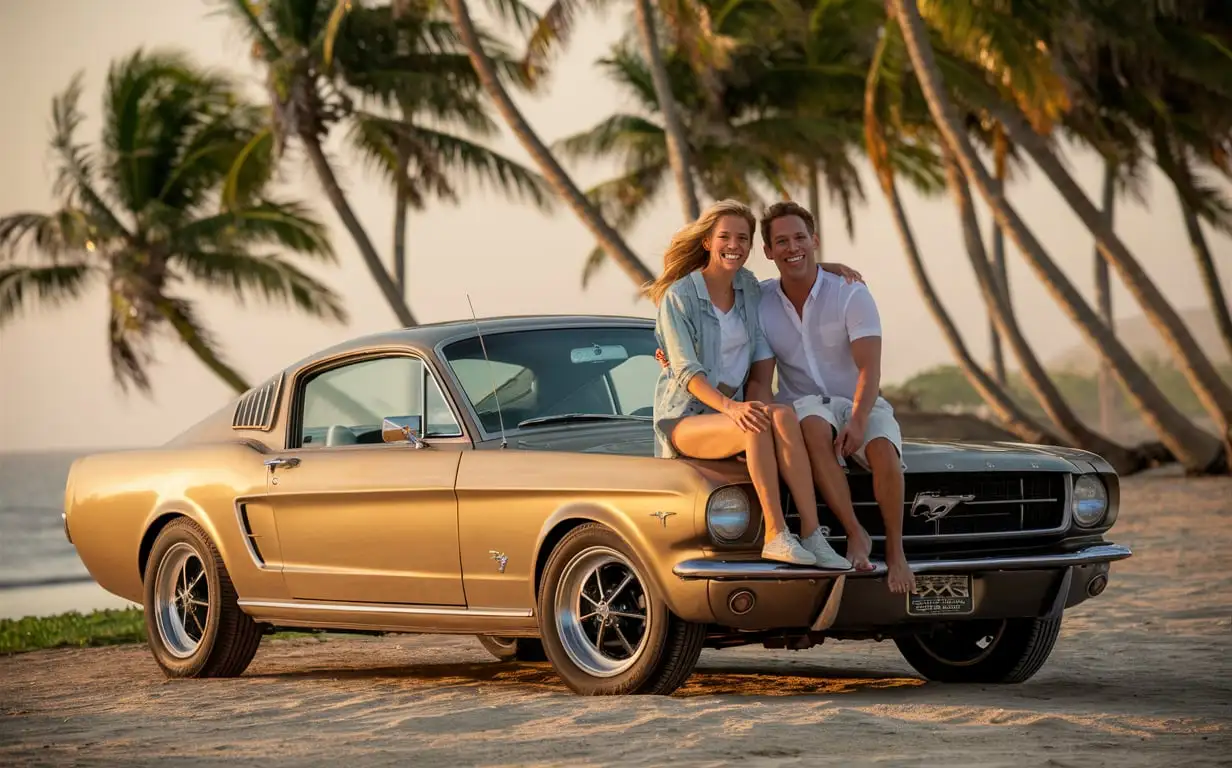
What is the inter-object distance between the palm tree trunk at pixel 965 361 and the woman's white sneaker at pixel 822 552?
825 inches

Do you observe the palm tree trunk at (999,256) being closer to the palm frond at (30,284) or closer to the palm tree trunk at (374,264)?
the palm tree trunk at (374,264)

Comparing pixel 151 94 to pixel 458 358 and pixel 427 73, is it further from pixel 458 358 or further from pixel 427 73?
pixel 458 358

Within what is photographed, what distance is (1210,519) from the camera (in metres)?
18.6

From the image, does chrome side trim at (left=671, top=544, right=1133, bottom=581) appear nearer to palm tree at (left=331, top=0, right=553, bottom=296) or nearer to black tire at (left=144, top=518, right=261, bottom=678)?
black tire at (left=144, top=518, right=261, bottom=678)

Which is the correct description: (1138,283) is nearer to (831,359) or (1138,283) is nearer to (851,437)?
(831,359)

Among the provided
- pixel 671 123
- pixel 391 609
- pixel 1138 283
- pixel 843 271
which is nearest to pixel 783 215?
pixel 843 271

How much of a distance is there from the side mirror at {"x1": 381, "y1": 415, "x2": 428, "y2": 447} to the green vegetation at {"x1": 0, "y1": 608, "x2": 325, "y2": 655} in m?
4.33

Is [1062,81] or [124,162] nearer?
[1062,81]

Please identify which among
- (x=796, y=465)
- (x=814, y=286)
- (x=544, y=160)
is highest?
(x=544, y=160)

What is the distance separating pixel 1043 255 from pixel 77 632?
45.6 ft

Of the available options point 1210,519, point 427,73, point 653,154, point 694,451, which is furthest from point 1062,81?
point 694,451

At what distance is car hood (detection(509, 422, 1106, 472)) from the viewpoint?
292 inches

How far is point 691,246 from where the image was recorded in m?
7.91

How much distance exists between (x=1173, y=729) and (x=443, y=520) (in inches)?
118
